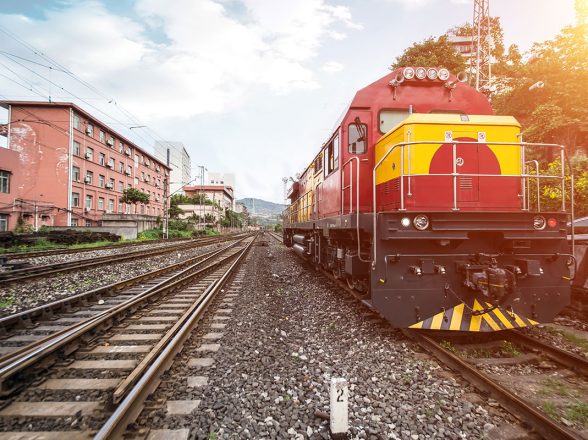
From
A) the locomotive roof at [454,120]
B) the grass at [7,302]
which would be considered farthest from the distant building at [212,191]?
the locomotive roof at [454,120]

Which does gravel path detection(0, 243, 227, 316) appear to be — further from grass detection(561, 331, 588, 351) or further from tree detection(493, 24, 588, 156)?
tree detection(493, 24, 588, 156)

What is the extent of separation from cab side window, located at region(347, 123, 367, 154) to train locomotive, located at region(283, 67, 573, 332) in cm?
2

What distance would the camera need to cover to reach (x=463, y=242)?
4.29m

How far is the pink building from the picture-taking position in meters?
25.2

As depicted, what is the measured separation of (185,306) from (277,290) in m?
2.42

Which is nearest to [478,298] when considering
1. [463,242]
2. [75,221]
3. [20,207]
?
[463,242]

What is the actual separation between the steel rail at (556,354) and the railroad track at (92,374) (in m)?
4.22

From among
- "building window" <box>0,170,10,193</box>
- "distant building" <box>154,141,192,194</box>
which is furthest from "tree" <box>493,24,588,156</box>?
"distant building" <box>154,141,192,194</box>

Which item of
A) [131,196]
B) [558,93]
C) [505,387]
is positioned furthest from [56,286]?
[131,196]

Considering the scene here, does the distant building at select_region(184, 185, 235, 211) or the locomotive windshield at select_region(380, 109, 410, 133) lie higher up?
the distant building at select_region(184, 185, 235, 211)

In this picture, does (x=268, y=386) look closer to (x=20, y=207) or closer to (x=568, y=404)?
(x=568, y=404)

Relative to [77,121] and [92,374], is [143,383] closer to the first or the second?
[92,374]

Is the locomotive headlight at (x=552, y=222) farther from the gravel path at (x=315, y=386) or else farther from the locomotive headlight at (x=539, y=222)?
the gravel path at (x=315, y=386)

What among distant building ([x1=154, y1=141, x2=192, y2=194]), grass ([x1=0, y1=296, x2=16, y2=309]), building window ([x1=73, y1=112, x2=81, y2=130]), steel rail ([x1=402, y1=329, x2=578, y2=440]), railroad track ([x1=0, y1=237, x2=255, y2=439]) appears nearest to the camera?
steel rail ([x1=402, y1=329, x2=578, y2=440])
